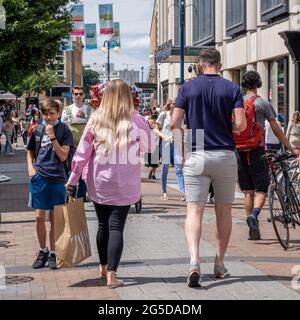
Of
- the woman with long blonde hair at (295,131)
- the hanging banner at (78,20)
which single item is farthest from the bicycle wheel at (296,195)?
the hanging banner at (78,20)

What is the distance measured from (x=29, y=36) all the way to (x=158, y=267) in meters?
19.2

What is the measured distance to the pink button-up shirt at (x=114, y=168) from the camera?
6.52 metres

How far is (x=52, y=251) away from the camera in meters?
7.59

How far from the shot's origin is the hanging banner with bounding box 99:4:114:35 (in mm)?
43562

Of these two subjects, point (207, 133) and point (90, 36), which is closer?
point (207, 133)


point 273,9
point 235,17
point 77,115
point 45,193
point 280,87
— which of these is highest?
point 235,17

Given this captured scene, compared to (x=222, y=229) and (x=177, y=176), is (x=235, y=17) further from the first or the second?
(x=222, y=229)

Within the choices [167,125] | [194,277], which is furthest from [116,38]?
[194,277]

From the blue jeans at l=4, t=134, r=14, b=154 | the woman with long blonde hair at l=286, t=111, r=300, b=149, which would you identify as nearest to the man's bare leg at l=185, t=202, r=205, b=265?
the woman with long blonde hair at l=286, t=111, r=300, b=149

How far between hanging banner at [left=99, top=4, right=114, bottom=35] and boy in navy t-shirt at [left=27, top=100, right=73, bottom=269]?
36352 millimetres

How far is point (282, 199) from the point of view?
8.61 meters

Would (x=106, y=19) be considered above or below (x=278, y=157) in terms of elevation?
above
